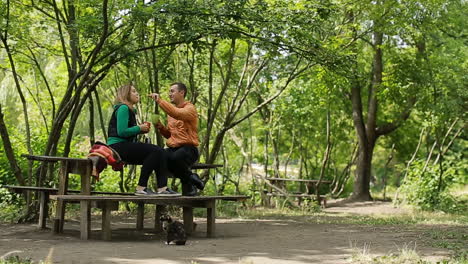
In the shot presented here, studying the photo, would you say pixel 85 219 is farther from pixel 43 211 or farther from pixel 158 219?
pixel 158 219

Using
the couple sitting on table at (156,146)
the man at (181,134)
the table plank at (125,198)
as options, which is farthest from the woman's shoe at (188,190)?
the table plank at (125,198)

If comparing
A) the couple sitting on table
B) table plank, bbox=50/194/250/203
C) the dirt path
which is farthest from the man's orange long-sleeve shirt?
the dirt path

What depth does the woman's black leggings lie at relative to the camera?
8188mm

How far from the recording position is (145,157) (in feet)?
27.4

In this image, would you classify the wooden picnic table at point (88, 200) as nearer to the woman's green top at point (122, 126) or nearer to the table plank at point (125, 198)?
the table plank at point (125, 198)

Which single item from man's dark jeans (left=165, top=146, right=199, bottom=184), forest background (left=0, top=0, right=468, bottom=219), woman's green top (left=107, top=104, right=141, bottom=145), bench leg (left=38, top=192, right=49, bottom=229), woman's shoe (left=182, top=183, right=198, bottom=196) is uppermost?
forest background (left=0, top=0, right=468, bottom=219)

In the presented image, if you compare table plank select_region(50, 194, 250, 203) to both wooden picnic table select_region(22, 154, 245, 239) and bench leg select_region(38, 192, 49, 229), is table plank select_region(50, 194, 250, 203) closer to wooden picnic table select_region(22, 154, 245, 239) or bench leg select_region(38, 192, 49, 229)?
wooden picnic table select_region(22, 154, 245, 239)

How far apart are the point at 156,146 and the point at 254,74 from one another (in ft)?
21.9

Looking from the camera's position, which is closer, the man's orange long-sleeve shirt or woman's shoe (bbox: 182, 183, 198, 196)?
the man's orange long-sleeve shirt

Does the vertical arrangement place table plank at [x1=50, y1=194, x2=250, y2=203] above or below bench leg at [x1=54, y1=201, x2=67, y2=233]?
above

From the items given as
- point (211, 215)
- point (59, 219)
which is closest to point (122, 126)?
point (59, 219)

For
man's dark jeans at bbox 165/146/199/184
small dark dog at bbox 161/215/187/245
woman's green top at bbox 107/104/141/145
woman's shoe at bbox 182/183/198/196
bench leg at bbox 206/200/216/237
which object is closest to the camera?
small dark dog at bbox 161/215/187/245

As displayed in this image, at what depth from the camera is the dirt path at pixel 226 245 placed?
6.30 meters

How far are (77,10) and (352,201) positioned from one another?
12747 millimetres
